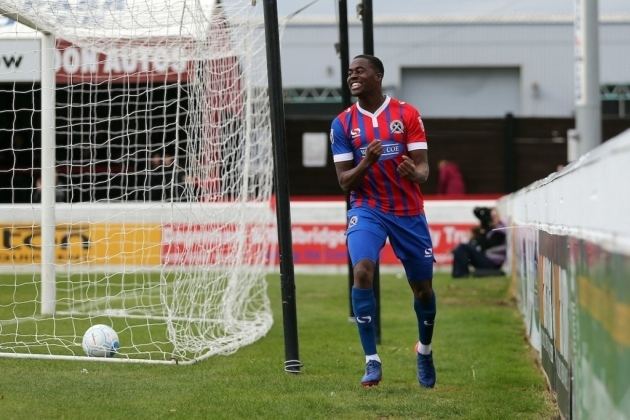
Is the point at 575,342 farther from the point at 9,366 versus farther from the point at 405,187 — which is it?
the point at 9,366

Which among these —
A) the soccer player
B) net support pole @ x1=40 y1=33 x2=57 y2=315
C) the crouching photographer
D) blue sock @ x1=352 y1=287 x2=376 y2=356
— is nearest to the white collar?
the soccer player

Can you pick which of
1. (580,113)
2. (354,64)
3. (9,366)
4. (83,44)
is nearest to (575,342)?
(354,64)

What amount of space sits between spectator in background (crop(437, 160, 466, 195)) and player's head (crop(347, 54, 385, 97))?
16.9 meters

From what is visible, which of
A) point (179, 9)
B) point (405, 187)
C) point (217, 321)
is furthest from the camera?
point (217, 321)

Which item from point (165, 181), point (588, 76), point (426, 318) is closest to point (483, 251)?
point (588, 76)

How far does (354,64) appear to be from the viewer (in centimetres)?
777

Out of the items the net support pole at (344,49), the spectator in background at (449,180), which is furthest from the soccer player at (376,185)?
the spectator in background at (449,180)

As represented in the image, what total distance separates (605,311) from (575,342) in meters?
1.32

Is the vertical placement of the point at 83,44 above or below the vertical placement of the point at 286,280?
above

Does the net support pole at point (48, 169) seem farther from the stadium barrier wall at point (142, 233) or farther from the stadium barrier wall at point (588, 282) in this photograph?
the stadium barrier wall at point (588, 282)

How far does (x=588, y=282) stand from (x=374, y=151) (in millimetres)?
2493

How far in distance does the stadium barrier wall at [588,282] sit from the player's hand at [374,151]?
3.57 feet

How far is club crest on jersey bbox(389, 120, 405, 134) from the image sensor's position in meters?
7.63

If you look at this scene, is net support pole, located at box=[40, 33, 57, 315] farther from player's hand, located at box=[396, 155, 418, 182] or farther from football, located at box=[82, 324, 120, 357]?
player's hand, located at box=[396, 155, 418, 182]
